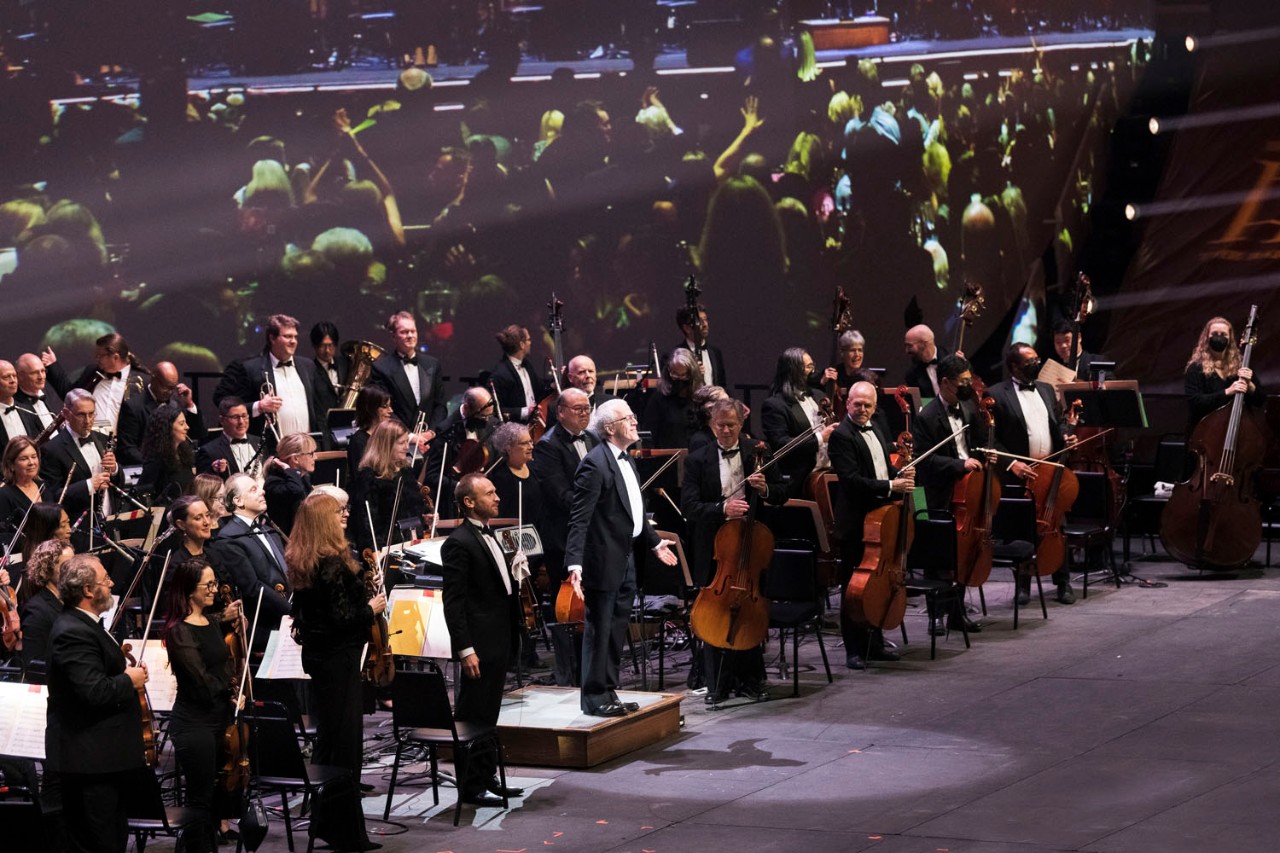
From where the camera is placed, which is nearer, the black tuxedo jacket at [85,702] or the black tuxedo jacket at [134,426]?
the black tuxedo jacket at [85,702]

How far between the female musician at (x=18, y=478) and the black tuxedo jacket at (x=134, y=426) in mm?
1329

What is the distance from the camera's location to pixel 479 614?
6.85m

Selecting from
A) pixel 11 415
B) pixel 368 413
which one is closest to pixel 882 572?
pixel 368 413

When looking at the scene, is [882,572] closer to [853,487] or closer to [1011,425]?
[853,487]

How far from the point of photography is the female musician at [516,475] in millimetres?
8773

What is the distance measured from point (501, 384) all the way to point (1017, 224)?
6.98m

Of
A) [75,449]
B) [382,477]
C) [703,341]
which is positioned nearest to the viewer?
[382,477]

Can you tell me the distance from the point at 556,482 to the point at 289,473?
1.25 metres

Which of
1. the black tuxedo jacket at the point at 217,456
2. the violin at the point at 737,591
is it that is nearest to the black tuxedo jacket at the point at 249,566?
the black tuxedo jacket at the point at 217,456

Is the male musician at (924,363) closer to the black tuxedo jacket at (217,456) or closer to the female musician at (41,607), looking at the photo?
the black tuxedo jacket at (217,456)

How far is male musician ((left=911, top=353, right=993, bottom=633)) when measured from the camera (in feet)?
31.1

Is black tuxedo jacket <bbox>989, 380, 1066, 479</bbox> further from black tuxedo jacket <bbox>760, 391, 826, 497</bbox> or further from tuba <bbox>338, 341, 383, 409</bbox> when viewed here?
tuba <bbox>338, 341, 383, 409</bbox>

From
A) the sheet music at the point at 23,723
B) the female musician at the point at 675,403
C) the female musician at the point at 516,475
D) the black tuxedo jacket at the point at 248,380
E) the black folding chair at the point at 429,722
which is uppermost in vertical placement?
the black tuxedo jacket at the point at 248,380

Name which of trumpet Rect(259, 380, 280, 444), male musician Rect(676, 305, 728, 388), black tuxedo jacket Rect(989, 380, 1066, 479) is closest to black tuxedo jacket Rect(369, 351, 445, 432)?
trumpet Rect(259, 380, 280, 444)
